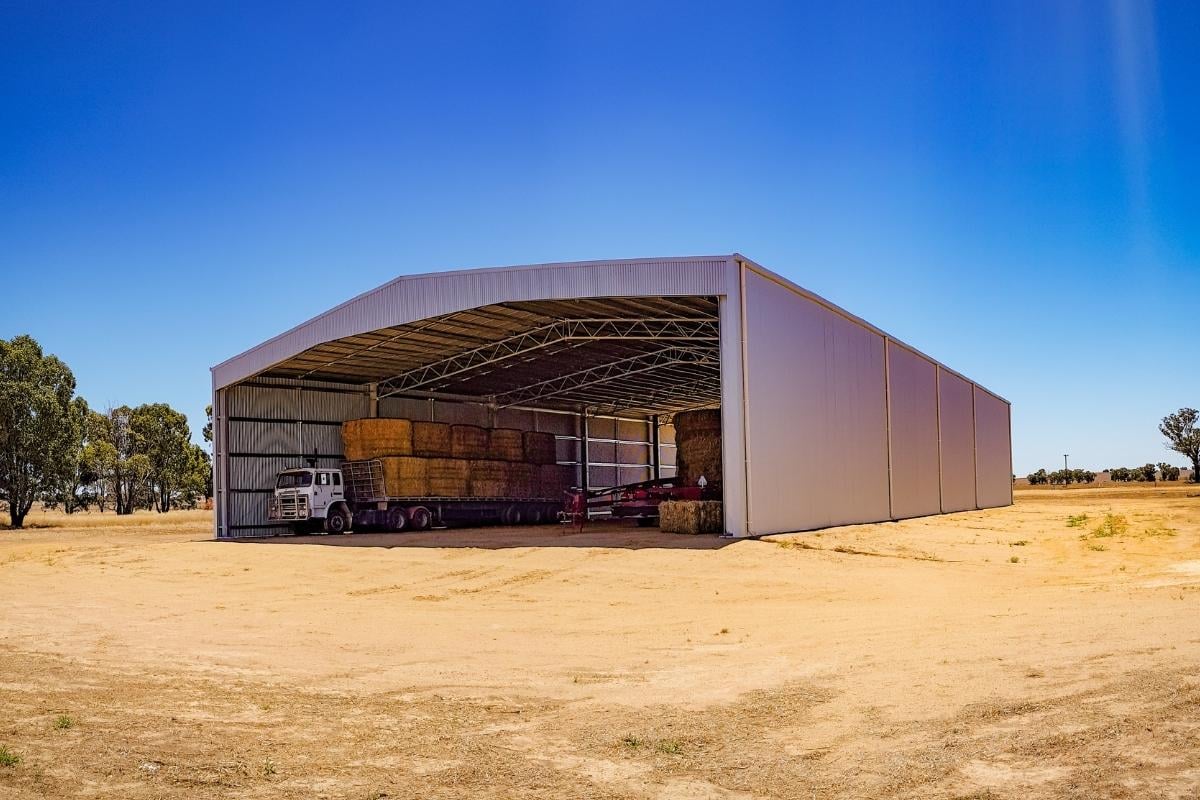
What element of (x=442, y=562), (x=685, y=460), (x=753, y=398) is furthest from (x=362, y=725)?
(x=685, y=460)

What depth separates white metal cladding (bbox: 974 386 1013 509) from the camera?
45000 millimetres

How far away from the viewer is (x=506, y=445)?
3941 cm

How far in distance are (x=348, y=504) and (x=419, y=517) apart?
2.45 m

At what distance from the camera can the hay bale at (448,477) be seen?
35188mm

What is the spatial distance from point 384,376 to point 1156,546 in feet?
83.7

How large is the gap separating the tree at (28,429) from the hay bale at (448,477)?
2654cm

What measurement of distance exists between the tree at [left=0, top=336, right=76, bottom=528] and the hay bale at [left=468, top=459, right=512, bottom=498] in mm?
26707

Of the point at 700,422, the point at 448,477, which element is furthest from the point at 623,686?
the point at 448,477

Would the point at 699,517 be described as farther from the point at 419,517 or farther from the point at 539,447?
the point at 539,447

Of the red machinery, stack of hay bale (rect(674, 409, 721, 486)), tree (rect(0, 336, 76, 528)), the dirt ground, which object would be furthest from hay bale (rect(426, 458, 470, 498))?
tree (rect(0, 336, 76, 528))

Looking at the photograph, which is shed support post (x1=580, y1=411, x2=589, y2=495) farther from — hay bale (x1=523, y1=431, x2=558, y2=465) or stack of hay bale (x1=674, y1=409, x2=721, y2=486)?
stack of hay bale (x1=674, y1=409, x2=721, y2=486)

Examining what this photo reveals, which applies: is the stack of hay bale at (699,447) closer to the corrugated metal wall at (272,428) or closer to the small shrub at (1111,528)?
the small shrub at (1111,528)

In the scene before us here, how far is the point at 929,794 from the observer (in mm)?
5441

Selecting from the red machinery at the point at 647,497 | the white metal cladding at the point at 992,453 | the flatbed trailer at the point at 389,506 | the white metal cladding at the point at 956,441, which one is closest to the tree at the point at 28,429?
the flatbed trailer at the point at 389,506
